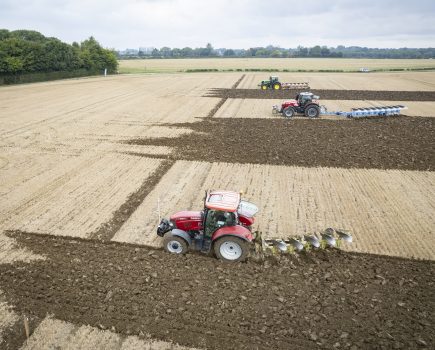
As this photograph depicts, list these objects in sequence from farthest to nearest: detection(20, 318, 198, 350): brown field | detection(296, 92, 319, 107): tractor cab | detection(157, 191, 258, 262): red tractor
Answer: detection(296, 92, 319, 107): tractor cab, detection(157, 191, 258, 262): red tractor, detection(20, 318, 198, 350): brown field

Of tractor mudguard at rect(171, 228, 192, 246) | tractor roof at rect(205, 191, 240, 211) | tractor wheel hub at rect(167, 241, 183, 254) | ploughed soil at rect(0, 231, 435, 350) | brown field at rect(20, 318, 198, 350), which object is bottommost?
brown field at rect(20, 318, 198, 350)

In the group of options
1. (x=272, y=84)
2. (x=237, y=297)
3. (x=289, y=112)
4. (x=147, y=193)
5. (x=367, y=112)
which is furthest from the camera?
(x=272, y=84)

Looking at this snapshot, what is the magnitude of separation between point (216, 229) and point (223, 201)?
30.7 inches

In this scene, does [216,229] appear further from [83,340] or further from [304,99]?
[304,99]

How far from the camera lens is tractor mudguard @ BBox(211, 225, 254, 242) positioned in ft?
31.6

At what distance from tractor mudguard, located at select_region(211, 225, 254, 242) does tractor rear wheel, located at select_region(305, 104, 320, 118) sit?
20167mm

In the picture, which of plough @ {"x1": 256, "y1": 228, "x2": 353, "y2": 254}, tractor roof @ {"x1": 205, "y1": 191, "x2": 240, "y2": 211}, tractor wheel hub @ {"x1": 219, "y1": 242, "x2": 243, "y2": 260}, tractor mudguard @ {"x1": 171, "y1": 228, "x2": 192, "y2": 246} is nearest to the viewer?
tractor roof @ {"x1": 205, "y1": 191, "x2": 240, "y2": 211}

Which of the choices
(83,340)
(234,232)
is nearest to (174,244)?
(234,232)

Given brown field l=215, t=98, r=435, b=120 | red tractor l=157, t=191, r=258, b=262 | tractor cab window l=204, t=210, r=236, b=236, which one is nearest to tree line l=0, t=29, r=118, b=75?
brown field l=215, t=98, r=435, b=120

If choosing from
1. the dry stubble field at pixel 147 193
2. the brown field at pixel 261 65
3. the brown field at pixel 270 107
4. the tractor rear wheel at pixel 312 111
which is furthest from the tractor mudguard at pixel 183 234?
the brown field at pixel 261 65

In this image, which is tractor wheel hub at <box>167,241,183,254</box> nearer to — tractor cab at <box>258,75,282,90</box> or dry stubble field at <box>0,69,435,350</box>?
dry stubble field at <box>0,69,435,350</box>

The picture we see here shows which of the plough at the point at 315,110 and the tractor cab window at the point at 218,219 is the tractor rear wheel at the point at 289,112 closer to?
the plough at the point at 315,110

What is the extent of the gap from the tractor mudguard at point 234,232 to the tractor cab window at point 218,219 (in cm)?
11

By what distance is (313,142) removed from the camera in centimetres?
2159
